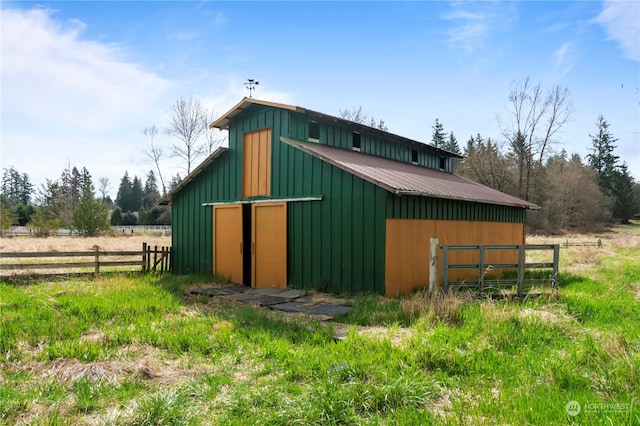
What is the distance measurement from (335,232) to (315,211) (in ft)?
2.84

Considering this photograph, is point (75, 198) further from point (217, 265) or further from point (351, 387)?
point (351, 387)

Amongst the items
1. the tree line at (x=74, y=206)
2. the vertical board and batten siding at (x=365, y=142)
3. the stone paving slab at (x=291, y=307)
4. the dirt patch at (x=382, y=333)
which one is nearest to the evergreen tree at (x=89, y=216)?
the tree line at (x=74, y=206)

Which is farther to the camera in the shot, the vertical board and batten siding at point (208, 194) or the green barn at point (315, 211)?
the vertical board and batten siding at point (208, 194)

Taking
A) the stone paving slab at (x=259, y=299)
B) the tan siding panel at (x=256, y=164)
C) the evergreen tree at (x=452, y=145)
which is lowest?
the stone paving slab at (x=259, y=299)

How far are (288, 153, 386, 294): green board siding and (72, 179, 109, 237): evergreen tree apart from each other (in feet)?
105

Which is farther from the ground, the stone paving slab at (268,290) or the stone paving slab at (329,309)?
the stone paving slab at (329,309)

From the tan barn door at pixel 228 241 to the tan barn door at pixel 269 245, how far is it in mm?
708

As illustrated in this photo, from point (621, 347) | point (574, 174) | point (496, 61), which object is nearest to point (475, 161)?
point (574, 174)

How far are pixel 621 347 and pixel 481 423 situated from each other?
8.68 feet

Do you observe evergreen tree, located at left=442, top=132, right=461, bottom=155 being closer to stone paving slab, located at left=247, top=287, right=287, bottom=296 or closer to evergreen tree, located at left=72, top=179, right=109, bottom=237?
evergreen tree, located at left=72, top=179, right=109, bottom=237

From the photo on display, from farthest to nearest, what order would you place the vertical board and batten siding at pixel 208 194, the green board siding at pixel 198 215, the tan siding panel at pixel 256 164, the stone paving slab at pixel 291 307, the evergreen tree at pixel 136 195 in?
the evergreen tree at pixel 136 195 → the green board siding at pixel 198 215 → the vertical board and batten siding at pixel 208 194 → the tan siding panel at pixel 256 164 → the stone paving slab at pixel 291 307

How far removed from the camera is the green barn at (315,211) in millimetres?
10031

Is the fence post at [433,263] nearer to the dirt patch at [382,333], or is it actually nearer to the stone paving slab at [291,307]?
the dirt patch at [382,333]

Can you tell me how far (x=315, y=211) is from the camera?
11.1 metres
